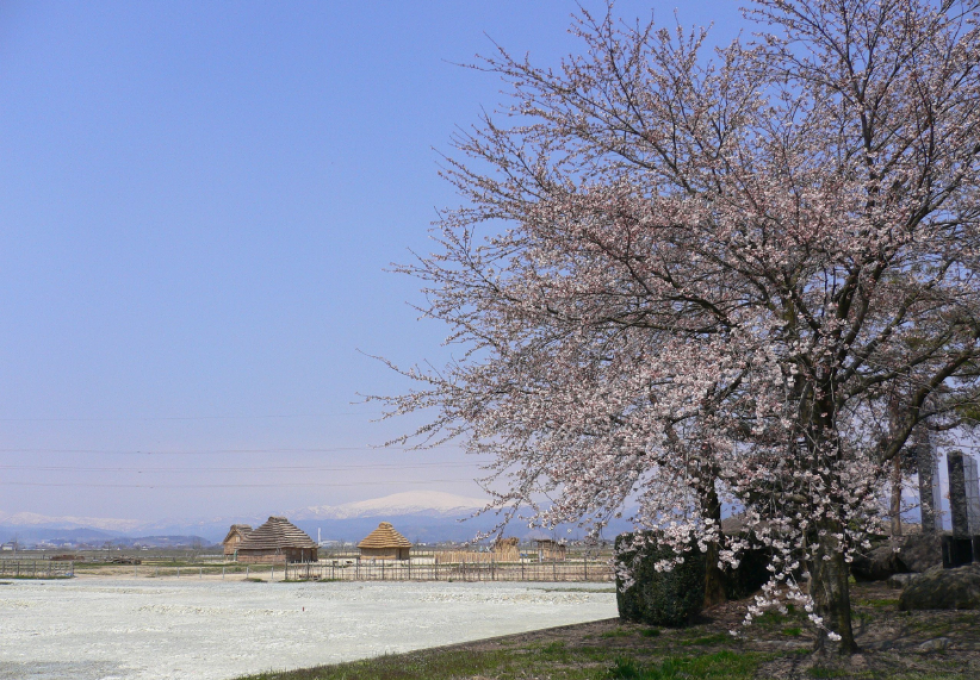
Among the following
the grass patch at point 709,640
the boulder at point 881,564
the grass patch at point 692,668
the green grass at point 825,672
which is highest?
the boulder at point 881,564

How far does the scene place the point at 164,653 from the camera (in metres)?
14.3

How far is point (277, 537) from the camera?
66.0 meters

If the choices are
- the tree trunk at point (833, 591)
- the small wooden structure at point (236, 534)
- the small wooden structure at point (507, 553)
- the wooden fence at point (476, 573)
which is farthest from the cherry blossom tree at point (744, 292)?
the small wooden structure at point (236, 534)

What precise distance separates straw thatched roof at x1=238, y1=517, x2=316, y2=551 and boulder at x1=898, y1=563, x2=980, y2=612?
57493 mm

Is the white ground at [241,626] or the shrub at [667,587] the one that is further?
the shrub at [667,587]

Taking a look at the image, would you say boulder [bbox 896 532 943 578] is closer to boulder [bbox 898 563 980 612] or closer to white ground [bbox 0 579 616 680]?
boulder [bbox 898 563 980 612]

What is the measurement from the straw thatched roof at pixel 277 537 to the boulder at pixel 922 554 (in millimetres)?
54463

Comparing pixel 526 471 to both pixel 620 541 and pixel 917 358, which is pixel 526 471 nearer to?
pixel 620 541

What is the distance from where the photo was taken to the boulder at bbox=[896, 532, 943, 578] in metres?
17.8

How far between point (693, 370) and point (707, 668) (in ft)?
13.2

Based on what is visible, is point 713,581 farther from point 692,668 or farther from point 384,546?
point 384,546

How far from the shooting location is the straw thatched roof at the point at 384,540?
66250mm

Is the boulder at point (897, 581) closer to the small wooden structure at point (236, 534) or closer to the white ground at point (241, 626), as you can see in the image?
the white ground at point (241, 626)

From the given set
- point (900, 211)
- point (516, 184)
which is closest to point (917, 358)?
point (900, 211)
